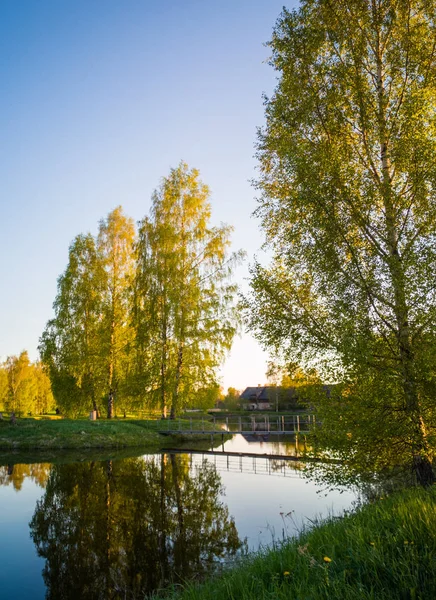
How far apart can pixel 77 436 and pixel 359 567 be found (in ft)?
79.8

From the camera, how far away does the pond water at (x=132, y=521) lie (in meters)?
8.09

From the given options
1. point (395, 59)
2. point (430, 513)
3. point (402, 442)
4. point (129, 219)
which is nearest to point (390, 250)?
point (402, 442)

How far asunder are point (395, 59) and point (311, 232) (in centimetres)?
479

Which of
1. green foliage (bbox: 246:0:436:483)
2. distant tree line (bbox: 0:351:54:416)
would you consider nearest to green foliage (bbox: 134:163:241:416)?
green foliage (bbox: 246:0:436:483)

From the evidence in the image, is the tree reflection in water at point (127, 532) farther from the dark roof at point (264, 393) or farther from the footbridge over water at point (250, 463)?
the dark roof at point (264, 393)

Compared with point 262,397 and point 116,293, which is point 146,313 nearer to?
point 116,293

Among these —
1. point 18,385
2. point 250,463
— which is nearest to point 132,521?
point 250,463

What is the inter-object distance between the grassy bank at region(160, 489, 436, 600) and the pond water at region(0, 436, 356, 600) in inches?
111

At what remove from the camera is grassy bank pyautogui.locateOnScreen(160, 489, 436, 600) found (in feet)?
12.6

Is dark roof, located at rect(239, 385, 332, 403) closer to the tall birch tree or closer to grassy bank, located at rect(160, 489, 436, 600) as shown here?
the tall birch tree

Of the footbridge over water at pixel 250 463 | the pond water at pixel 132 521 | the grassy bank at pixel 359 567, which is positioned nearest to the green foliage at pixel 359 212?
the grassy bank at pixel 359 567

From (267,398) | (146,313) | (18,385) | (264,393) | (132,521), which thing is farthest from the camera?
(264,393)

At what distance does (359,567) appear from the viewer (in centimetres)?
443

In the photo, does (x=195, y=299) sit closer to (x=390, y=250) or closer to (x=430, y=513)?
(x=390, y=250)
